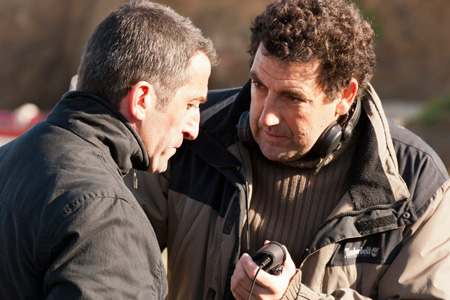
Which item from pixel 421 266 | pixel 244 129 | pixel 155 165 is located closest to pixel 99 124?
pixel 155 165

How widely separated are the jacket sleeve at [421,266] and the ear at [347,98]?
536 millimetres

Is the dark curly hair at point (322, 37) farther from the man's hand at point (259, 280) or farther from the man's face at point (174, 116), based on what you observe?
the man's hand at point (259, 280)

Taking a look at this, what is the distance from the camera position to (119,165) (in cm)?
187

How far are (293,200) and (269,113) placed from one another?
1.33 feet

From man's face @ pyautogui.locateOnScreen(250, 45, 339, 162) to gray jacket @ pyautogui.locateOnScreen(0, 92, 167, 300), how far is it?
39.4 inches

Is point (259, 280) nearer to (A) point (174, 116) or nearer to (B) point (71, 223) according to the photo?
(A) point (174, 116)

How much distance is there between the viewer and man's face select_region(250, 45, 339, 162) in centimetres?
262

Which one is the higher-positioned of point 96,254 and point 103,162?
point 103,162

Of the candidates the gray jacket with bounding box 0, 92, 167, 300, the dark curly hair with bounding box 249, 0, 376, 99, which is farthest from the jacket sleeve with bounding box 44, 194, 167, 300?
the dark curly hair with bounding box 249, 0, 376, 99

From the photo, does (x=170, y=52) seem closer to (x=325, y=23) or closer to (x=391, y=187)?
(x=325, y=23)

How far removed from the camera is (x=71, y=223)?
5.17 feet

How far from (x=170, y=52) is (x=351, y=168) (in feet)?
3.71

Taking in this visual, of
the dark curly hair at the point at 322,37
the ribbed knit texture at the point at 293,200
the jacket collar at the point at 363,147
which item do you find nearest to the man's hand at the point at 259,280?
the ribbed knit texture at the point at 293,200

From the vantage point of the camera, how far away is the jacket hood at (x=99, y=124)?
5.89ft
